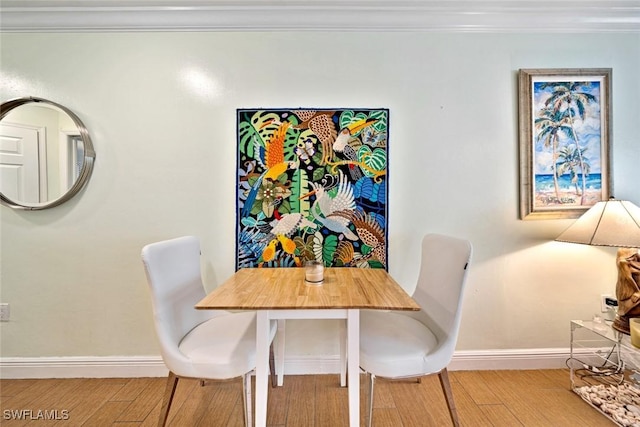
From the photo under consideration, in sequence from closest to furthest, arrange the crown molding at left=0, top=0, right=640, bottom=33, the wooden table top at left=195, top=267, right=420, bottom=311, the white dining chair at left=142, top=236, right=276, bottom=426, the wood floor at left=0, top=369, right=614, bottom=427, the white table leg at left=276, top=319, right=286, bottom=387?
the wooden table top at left=195, top=267, right=420, bottom=311 → the white dining chair at left=142, top=236, right=276, bottom=426 → the wood floor at left=0, top=369, right=614, bottom=427 → the white table leg at left=276, top=319, right=286, bottom=387 → the crown molding at left=0, top=0, right=640, bottom=33

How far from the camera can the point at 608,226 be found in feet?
5.37

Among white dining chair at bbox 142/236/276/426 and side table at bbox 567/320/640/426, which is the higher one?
white dining chair at bbox 142/236/276/426

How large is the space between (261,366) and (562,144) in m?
2.14

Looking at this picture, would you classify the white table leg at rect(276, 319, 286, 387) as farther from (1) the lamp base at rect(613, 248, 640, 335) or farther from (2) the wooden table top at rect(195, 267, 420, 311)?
(1) the lamp base at rect(613, 248, 640, 335)

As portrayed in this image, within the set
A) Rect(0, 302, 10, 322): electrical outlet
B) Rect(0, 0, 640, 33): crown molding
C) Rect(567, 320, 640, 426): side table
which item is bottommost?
Rect(567, 320, 640, 426): side table

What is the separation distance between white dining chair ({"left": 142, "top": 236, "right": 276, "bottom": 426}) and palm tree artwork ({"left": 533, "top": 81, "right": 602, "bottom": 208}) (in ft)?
6.27

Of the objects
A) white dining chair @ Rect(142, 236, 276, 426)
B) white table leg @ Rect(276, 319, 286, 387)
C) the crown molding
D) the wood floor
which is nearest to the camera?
white dining chair @ Rect(142, 236, 276, 426)

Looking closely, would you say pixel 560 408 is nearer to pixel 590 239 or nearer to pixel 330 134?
pixel 590 239

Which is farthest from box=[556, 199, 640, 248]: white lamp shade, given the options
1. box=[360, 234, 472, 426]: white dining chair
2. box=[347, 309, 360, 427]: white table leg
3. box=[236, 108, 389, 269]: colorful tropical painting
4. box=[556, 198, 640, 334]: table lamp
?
box=[347, 309, 360, 427]: white table leg

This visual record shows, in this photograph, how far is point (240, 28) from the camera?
189 cm

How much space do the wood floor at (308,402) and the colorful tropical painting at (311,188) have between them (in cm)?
73

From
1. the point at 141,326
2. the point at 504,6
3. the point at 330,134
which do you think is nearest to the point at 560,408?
the point at 330,134

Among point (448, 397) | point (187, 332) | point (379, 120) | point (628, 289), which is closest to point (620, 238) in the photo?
point (628, 289)

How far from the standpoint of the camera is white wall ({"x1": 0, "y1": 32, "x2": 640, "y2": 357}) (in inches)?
74.3
